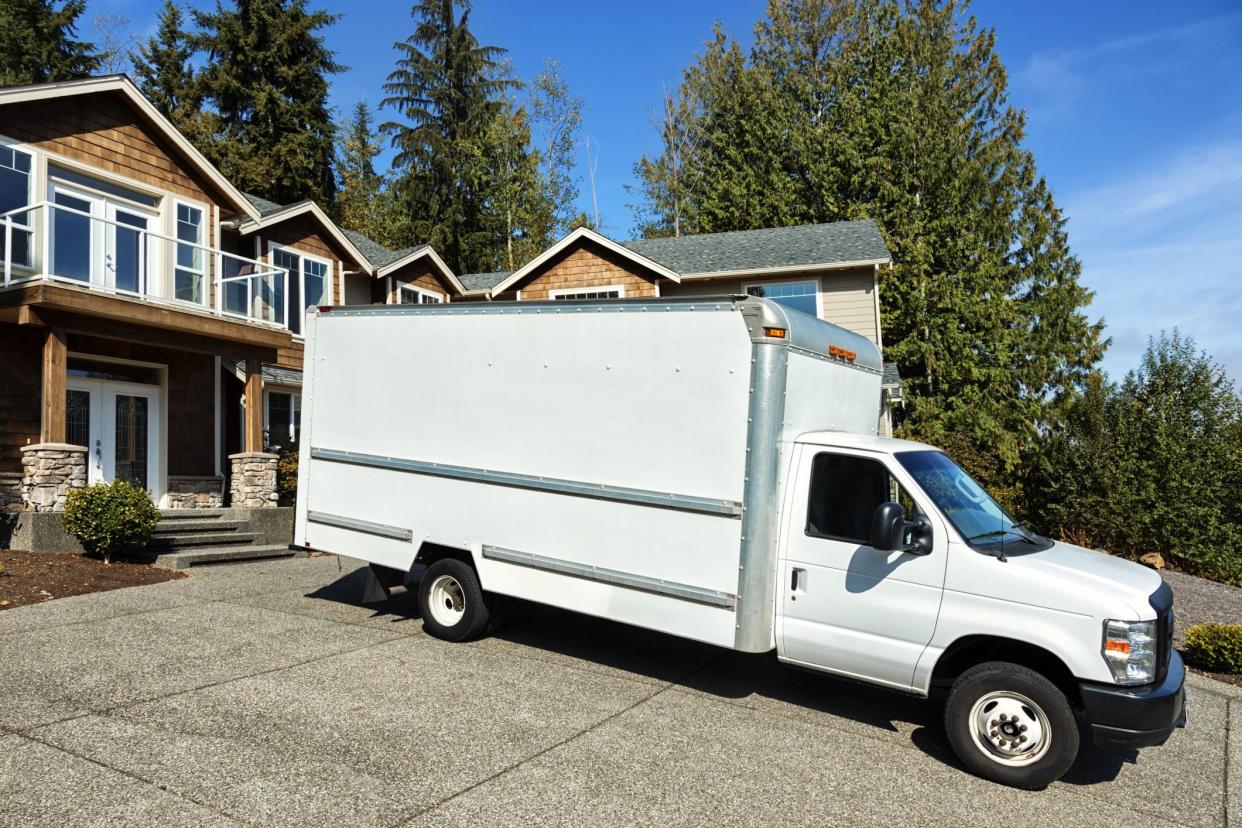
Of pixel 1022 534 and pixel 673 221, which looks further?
pixel 673 221

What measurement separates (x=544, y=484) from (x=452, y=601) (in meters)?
1.70

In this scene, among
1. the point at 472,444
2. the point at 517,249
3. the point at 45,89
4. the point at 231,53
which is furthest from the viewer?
the point at 517,249

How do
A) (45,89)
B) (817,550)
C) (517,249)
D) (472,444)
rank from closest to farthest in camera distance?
(817,550) → (472,444) → (45,89) → (517,249)

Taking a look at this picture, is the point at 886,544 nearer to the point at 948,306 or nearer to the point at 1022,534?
the point at 1022,534

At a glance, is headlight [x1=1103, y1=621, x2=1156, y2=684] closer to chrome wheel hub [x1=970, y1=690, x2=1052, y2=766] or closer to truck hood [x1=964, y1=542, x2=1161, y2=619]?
truck hood [x1=964, y1=542, x2=1161, y2=619]

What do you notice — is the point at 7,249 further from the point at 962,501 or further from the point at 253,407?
the point at 962,501

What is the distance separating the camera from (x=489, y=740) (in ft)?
17.4

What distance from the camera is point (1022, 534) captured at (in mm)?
5977

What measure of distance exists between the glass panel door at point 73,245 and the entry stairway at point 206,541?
13.1ft

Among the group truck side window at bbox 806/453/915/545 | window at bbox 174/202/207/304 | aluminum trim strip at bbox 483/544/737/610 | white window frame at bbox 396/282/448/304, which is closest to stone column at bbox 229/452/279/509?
window at bbox 174/202/207/304

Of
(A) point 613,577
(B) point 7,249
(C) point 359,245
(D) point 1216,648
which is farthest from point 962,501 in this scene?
(C) point 359,245

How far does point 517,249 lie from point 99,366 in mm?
26031

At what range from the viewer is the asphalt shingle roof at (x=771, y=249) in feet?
68.2

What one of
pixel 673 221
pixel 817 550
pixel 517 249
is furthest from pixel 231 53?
pixel 817 550
